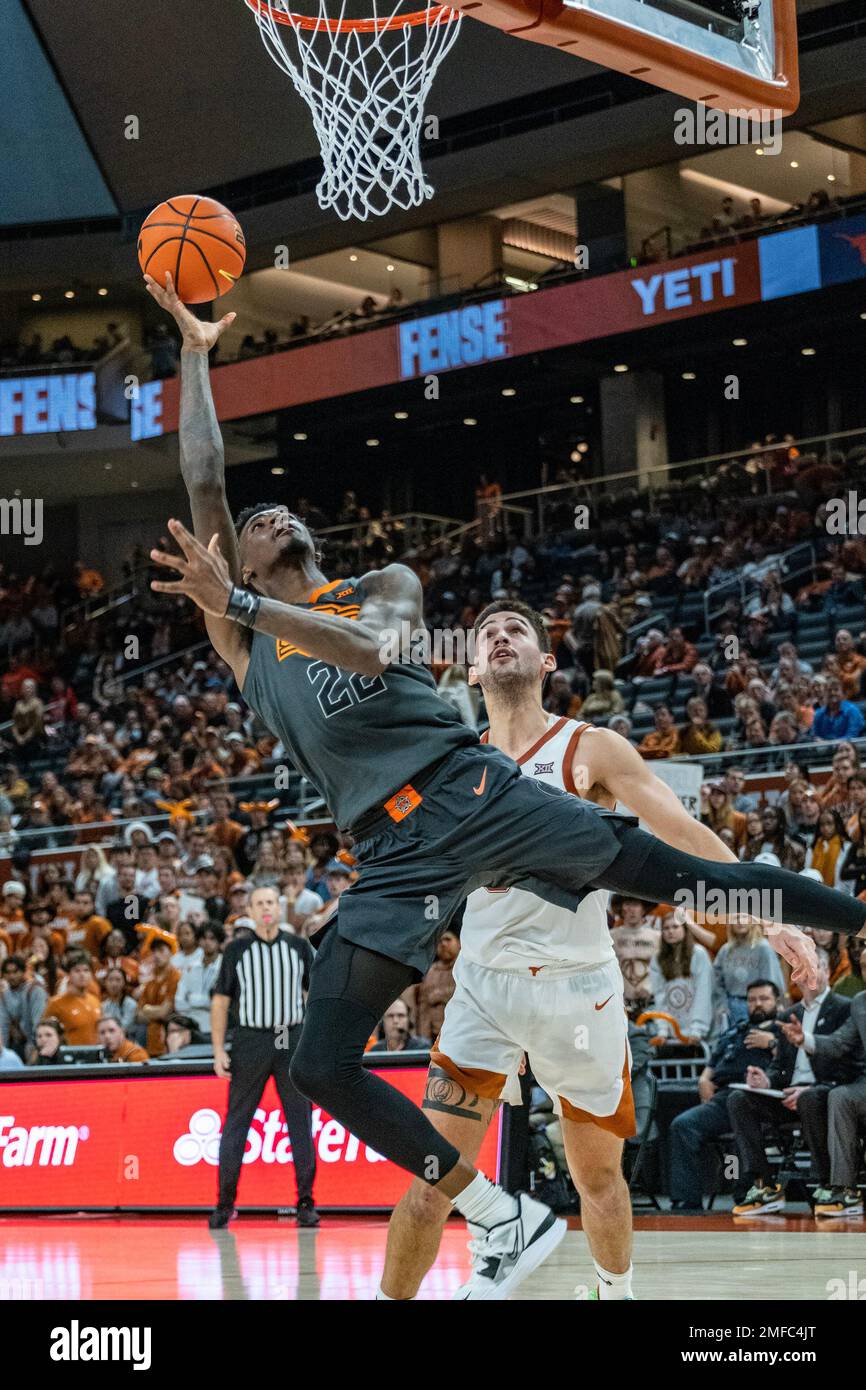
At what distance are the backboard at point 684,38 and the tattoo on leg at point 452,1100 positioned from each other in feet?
12.7

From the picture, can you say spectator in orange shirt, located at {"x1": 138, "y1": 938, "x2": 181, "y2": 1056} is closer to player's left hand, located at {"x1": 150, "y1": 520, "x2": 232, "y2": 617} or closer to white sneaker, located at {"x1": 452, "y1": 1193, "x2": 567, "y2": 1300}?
white sneaker, located at {"x1": 452, "y1": 1193, "x2": 567, "y2": 1300}

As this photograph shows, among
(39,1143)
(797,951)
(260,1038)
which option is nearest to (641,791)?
(797,951)

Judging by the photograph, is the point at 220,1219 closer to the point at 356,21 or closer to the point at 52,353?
the point at 356,21

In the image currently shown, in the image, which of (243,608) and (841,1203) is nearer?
(243,608)

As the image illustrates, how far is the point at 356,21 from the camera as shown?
10.6 meters

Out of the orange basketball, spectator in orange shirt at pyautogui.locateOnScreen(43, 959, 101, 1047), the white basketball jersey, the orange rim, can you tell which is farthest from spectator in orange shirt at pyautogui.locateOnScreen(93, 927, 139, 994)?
the white basketball jersey

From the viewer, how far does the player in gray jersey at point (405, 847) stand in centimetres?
420

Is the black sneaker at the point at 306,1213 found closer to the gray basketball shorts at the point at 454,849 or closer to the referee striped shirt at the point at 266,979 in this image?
the referee striped shirt at the point at 266,979

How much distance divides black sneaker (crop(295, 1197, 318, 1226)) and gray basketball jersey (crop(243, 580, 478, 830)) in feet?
18.9

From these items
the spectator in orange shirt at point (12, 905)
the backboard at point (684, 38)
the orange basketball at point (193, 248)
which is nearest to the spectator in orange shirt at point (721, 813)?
the backboard at point (684, 38)

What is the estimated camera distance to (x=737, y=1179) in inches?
395

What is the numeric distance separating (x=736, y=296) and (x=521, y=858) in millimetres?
21262

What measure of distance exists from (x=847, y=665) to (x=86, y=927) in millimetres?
8035
